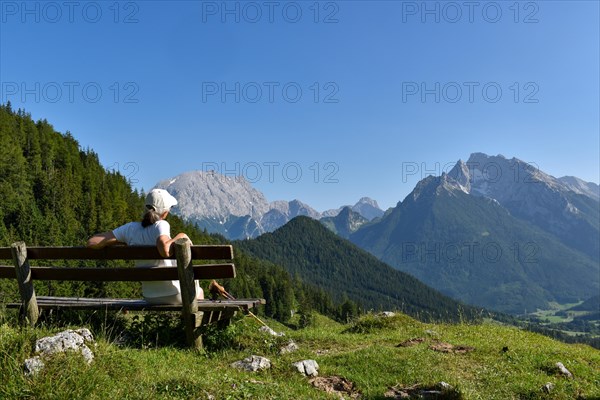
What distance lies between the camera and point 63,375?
616 cm

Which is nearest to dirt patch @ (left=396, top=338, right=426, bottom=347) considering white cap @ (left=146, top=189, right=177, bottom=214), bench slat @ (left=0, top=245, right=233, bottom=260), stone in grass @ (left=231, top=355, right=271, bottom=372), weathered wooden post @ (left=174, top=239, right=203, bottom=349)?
stone in grass @ (left=231, top=355, right=271, bottom=372)

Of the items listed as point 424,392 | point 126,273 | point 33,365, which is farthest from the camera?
point 126,273

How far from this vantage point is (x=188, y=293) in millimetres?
8812

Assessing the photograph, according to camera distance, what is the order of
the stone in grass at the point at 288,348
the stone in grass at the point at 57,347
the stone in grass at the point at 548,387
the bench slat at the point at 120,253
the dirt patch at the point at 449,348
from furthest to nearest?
the dirt patch at the point at 449,348
the stone in grass at the point at 288,348
the stone in grass at the point at 548,387
the bench slat at the point at 120,253
the stone in grass at the point at 57,347

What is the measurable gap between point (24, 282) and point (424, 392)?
8.59 meters

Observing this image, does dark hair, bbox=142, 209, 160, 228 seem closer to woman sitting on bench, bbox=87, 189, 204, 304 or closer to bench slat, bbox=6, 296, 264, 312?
woman sitting on bench, bbox=87, 189, 204, 304

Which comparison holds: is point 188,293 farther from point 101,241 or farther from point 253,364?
point 101,241

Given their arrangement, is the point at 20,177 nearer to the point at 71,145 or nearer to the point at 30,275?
the point at 71,145

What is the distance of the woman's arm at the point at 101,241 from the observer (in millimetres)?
8914

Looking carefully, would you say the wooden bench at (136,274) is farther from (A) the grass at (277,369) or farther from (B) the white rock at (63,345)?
(B) the white rock at (63,345)

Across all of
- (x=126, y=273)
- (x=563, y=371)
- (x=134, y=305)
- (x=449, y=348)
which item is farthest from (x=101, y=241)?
(x=563, y=371)

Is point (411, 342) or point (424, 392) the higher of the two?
point (424, 392)

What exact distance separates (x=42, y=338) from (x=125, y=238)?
2.85 metres

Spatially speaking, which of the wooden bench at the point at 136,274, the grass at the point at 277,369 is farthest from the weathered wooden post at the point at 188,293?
the grass at the point at 277,369
